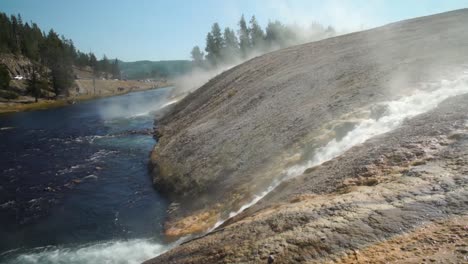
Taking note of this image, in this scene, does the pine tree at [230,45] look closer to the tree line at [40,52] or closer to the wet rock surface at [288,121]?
the tree line at [40,52]

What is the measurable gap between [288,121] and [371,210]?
49.4 feet

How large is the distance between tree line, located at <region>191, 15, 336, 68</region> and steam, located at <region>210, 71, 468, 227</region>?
348 ft

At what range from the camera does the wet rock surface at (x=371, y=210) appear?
8859mm

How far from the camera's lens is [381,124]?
18.1m

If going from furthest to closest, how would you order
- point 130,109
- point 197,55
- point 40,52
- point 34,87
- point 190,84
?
point 197,55, point 40,52, point 34,87, point 190,84, point 130,109

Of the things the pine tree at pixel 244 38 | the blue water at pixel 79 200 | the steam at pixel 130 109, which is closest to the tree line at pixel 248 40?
the pine tree at pixel 244 38

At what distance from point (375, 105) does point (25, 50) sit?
497ft

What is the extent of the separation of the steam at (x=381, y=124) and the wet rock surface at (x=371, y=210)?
6.08 feet

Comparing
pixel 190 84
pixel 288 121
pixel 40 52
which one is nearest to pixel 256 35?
pixel 190 84

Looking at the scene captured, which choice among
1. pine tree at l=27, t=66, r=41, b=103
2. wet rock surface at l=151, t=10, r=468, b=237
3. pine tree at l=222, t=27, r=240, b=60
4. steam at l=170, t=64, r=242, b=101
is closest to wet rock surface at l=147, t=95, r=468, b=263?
wet rock surface at l=151, t=10, r=468, b=237

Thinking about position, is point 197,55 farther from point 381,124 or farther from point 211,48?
point 381,124

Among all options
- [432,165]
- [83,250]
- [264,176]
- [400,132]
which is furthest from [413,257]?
[83,250]

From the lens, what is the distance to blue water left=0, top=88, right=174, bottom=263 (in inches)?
710

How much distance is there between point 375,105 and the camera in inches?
789
